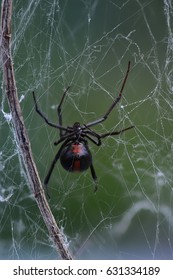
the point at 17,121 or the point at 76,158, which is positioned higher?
the point at 76,158

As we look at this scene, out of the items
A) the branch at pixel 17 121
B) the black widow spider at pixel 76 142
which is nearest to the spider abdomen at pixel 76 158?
the black widow spider at pixel 76 142

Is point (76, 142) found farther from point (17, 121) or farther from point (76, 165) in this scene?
point (17, 121)

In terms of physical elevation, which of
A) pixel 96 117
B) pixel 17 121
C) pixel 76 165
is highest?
pixel 96 117

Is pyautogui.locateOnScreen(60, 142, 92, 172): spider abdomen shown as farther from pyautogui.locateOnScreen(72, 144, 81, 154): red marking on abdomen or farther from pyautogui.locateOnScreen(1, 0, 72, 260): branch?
pyautogui.locateOnScreen(1, 0, 72, 260): branch

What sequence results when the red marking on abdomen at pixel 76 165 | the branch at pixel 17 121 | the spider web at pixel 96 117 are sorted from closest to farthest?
the branch at pixel 17 121
the red marking on abdomen at pixel 76 165
the spider web at pixel 96 117

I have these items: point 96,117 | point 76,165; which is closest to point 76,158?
point 76,165

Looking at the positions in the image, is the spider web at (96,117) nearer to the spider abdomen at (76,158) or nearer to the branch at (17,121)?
the spider abdomen at (76,158)

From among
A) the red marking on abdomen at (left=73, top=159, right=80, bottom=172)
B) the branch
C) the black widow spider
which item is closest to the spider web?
the black widow spider

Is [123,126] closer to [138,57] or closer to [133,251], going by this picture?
[138,57]
